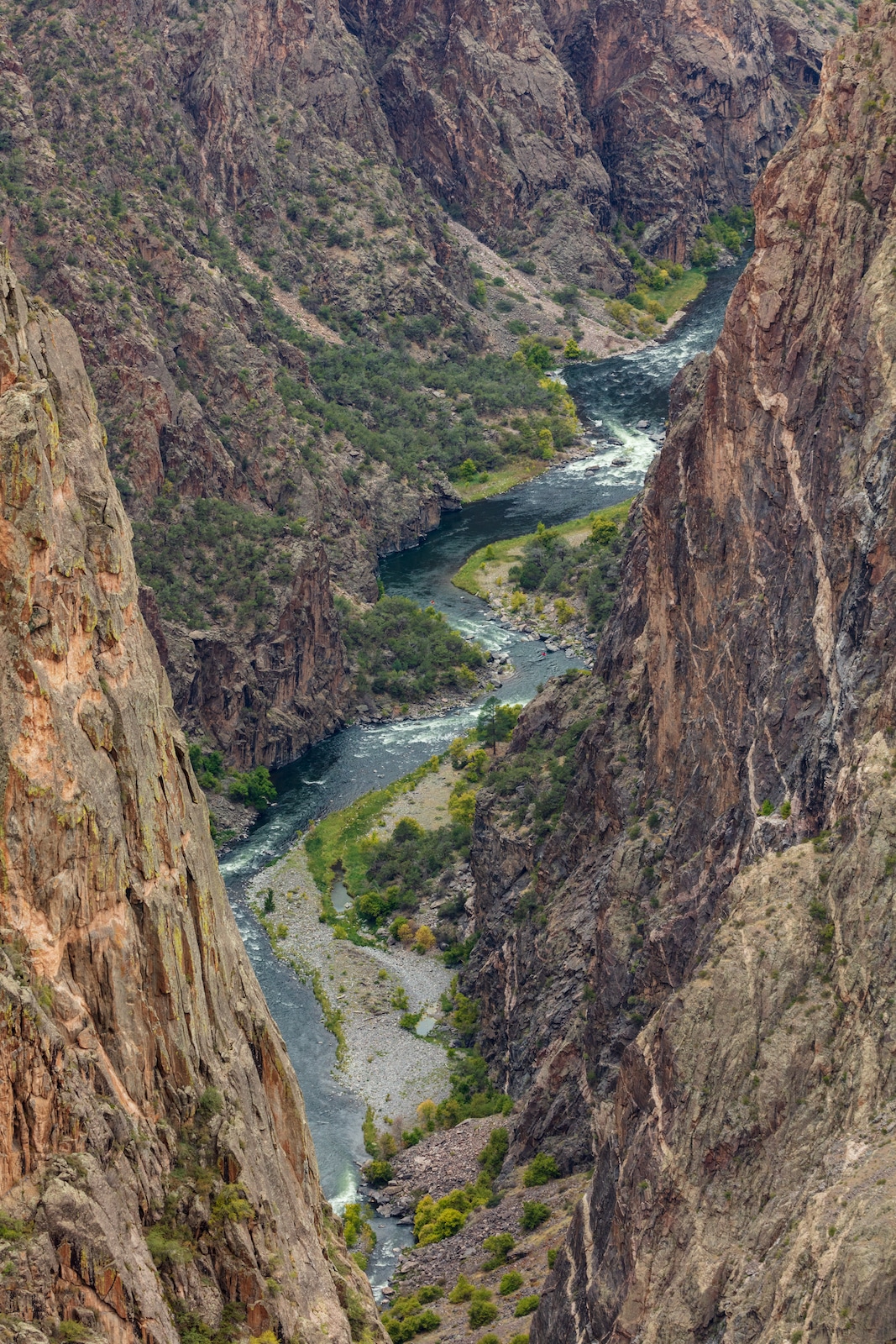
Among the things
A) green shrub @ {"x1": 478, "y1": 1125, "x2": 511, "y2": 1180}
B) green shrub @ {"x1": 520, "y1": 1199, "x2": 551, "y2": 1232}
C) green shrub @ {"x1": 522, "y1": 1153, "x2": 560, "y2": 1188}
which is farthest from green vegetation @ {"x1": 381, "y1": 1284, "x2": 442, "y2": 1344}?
green shrub @ {"x1": 478, "y1": 1125, "x2": 511, "y2": 1180}

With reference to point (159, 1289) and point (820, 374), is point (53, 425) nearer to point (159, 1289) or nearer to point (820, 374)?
point (159, 1289)

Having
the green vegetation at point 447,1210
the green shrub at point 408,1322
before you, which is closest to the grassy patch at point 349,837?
the green vegetation at point 447,1210

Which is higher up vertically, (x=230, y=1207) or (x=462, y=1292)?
(x=230, y=1207)

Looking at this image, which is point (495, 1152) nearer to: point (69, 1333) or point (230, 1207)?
point (230, 1207)

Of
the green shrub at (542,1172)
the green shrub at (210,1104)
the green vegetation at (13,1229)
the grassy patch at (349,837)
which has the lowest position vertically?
the green shrub at (542,1172)

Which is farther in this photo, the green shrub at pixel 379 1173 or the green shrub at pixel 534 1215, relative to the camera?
the green shrub at pixel 379 1173

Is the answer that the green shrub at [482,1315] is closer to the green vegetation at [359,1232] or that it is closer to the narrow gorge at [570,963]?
the narrow gorge at [570,963]

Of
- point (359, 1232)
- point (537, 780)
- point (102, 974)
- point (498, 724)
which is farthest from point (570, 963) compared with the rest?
point (102, 974)
